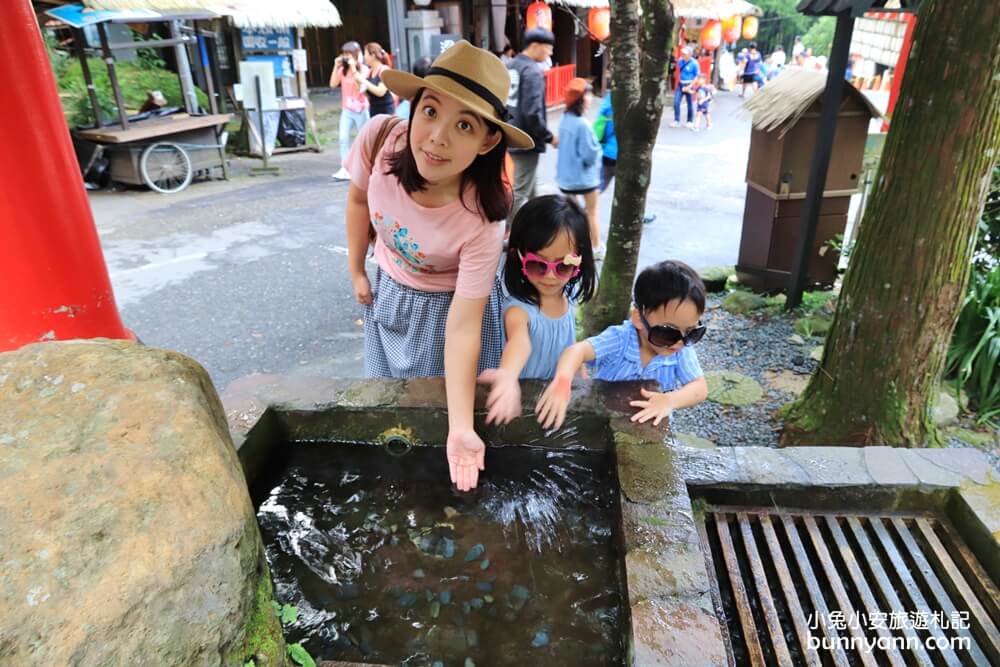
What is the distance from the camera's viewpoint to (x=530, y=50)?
5.70m

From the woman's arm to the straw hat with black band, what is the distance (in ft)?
1.81

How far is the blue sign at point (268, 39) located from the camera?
1074 centimetres

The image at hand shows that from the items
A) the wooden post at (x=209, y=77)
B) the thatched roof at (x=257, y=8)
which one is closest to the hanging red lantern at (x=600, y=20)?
the thatched roof at (x=257, y=8)

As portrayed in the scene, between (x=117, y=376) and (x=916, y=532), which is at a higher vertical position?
(x=117, y=376)

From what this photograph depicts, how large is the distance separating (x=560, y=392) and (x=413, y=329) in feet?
1.93

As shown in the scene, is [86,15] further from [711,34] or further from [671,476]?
[711,34]

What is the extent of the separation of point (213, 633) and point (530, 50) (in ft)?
18.0

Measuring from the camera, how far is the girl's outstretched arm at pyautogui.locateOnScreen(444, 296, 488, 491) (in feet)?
6.49

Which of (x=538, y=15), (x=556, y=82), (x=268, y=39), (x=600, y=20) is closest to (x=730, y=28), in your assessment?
(x=556, y=82)

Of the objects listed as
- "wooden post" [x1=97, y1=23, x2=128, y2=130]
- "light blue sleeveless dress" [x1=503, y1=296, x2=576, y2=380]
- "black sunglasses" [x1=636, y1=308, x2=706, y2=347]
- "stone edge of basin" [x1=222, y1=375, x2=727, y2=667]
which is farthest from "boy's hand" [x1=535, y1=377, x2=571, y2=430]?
"wooden post" [x1=97, y1=23, x2=128, y2=130]

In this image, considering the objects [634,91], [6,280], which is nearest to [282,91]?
[634,91]

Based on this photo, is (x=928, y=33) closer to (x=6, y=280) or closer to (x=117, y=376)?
(x=117, y=376)

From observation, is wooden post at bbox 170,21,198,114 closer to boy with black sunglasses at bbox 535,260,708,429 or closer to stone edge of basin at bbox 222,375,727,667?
stone edge of basin at bbox 222,375,727,667

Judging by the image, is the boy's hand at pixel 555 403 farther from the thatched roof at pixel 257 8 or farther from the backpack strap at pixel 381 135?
the thatched roof at pixel 257 8
